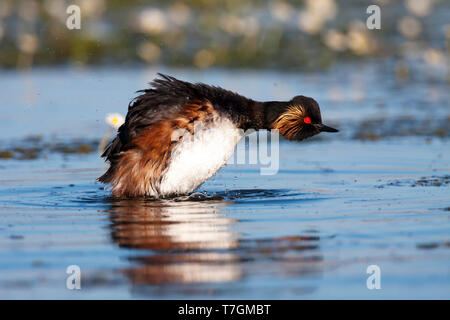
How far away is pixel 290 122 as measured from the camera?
31.2ft

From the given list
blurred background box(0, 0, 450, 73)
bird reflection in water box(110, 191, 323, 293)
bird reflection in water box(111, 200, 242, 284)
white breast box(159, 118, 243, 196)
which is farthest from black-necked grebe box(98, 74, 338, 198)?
blurred background box(0, 0, 450, 73)

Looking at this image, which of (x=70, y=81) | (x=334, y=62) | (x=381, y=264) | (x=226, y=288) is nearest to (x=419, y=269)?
(x=381, y=264)

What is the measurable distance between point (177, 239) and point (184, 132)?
1.85 meters

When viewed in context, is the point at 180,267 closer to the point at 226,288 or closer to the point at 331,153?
the point at 226,288

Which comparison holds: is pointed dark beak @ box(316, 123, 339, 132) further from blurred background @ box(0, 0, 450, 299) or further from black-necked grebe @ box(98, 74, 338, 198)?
blurred background @ box(0, 0, 450, 299)

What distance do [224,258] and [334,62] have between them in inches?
565

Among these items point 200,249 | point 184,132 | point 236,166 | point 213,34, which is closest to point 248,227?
point 200,249

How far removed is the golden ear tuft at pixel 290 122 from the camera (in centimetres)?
950

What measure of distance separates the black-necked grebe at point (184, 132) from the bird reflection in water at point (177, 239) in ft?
0.83

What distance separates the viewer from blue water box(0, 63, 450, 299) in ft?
20.6

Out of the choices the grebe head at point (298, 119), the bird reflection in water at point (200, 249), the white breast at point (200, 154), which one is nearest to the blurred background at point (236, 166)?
the bird reflection in water at point (200, 249)

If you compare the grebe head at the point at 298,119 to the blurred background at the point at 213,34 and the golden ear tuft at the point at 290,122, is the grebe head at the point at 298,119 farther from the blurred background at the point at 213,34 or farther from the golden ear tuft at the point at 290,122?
the blurred background at the point at 213,34

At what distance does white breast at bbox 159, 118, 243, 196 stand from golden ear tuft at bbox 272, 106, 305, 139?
0.53 meters

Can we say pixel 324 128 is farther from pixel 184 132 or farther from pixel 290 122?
pixel 184 132
